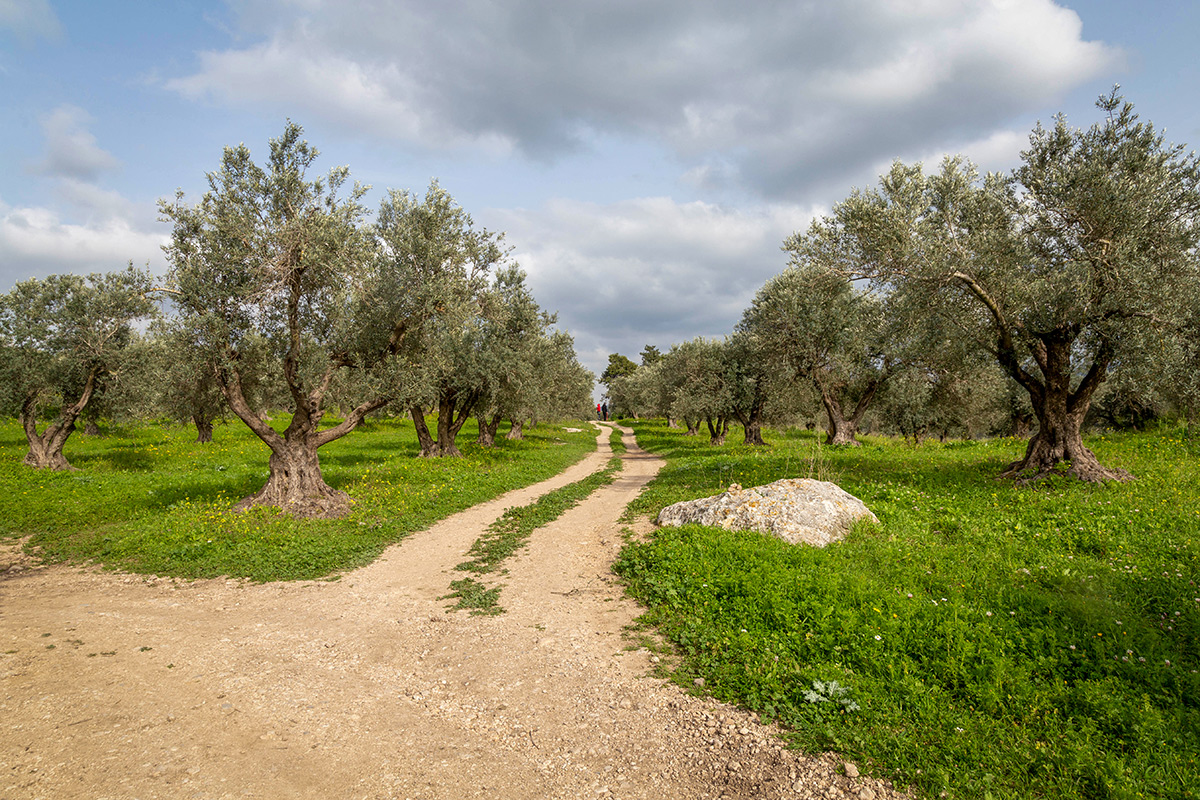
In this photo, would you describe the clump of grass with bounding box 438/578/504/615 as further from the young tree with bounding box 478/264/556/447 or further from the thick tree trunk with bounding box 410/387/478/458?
the thick tree trunk with bounding box 410/387/478/458

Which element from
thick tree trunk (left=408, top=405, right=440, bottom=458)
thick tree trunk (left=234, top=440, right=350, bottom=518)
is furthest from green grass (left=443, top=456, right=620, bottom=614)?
thick tree trunk (left=408, top=405, right=440, bottom=458)

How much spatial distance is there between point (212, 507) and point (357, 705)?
12922 millimetres

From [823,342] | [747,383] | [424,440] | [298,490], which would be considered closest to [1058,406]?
[823,342]

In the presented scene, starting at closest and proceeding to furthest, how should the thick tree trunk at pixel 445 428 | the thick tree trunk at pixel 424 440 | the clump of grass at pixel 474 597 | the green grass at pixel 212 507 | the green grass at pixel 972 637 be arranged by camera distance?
the green grass at pixel 972 637 < the clump of grass at pixel 474 597 < the green grass at pixel 212 507 < the thick tree trunk at pixel 424 440 < the thick tree trunk at pixel 445 428

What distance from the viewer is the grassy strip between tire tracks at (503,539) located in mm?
9352

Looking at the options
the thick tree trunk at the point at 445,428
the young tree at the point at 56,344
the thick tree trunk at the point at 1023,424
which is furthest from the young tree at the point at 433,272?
the thick tree trunk at the point at 1023,424

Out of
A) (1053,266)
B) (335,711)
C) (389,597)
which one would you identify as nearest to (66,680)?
(335,711)

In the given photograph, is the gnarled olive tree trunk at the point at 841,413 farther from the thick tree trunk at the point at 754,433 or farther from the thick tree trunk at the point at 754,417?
the thick tree trunk at the point at 754,433

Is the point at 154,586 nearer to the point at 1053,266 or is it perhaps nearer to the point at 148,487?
the point at 148,487

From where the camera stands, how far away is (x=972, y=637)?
6750mm

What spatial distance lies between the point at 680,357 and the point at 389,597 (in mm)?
32529

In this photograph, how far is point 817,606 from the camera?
7504 millimetres

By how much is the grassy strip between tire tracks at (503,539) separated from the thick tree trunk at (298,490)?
5.12m

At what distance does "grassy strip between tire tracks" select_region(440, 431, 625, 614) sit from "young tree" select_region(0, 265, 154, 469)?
1918cm
